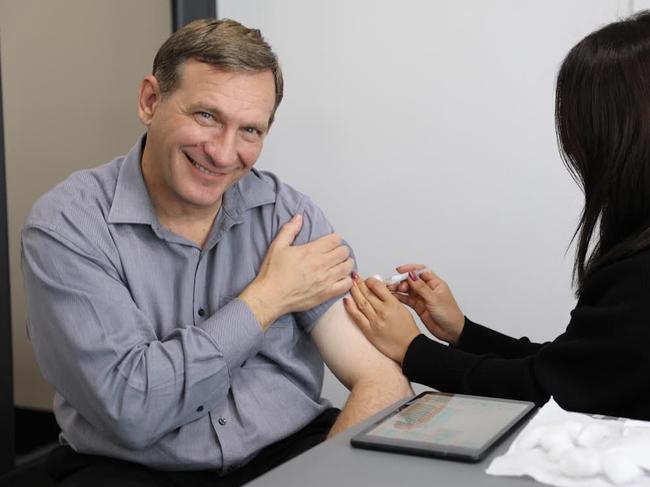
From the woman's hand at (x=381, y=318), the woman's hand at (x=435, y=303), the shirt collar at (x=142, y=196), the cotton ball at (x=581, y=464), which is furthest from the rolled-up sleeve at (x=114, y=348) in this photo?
the cotton ball at (x=581, y=464)

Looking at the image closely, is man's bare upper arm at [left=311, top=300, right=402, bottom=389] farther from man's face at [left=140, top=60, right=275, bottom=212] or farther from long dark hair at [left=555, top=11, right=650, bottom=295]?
long dark hair at [left=555, top=11, right=650, bottom=295]

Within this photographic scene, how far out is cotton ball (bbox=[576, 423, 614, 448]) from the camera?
831mm

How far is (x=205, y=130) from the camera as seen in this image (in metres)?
1.49

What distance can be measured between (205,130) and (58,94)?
1.13 meters

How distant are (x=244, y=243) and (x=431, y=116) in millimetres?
1237

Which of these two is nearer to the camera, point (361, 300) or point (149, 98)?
point (149, 98)

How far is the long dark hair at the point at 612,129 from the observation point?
4.41 feet

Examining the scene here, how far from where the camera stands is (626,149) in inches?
53.3

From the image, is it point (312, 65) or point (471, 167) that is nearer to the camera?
point (471, 167)

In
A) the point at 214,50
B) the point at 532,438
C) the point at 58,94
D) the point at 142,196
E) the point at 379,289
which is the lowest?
the point at 379,289

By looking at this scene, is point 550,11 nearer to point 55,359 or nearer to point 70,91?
point 70,91

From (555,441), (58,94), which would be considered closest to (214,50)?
(555,441)

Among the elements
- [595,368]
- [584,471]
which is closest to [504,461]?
[584,471]

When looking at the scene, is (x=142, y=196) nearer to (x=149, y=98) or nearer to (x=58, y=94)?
(x=149, y=98)
